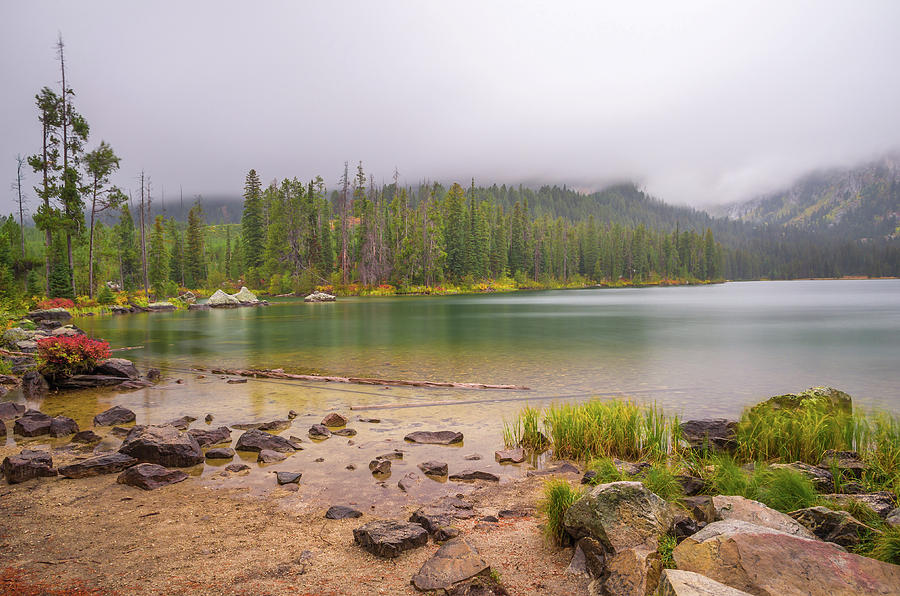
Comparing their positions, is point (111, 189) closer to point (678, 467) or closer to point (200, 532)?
point (200, 532)

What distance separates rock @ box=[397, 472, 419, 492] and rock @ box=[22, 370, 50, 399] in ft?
42.6

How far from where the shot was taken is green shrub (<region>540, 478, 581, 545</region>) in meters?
5.51

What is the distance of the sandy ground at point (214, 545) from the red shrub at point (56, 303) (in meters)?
45.0

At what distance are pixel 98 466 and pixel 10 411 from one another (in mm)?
6304

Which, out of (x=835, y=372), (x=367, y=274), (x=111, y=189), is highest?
(x=111, y=189)

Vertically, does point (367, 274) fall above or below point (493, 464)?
above

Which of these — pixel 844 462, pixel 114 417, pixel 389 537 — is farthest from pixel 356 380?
pixel 844 462

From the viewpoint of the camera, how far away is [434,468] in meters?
8.11

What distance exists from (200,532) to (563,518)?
4460mm

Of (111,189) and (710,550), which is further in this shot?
(111,189)

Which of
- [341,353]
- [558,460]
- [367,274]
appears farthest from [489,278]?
[558,460]

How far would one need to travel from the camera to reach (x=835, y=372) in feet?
61.4

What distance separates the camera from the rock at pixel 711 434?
8766mm

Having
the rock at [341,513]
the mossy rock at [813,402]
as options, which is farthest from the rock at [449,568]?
the mossy rock at [813,402]
